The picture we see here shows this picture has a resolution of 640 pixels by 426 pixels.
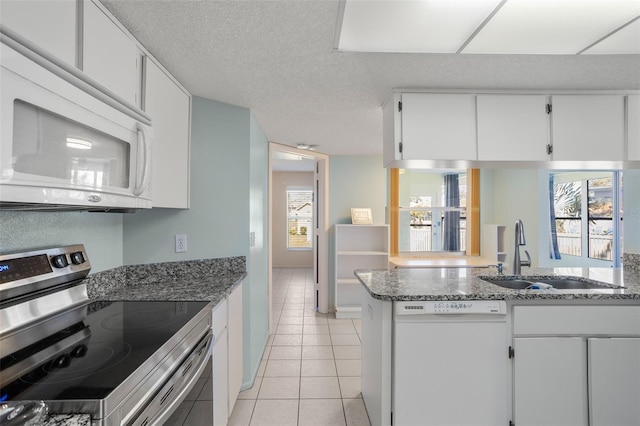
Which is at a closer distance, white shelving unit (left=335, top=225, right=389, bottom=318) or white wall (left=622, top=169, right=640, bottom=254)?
white wall (left=622, top=169, right=640, bottom=254)

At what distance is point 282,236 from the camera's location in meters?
8.09

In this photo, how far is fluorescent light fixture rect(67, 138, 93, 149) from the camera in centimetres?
98

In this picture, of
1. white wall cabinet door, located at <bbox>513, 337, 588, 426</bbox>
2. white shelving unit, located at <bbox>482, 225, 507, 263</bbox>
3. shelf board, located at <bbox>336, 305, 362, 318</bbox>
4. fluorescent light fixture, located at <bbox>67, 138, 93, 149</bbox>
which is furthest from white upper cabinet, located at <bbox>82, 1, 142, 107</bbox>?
white shelving unit, located at <bbox>482, 225, 507, 263</bbox>

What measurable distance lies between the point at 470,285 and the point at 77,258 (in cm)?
219

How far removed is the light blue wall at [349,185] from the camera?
448 cm

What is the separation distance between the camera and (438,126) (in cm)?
213

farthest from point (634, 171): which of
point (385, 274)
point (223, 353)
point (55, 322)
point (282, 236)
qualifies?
point (282, 236)

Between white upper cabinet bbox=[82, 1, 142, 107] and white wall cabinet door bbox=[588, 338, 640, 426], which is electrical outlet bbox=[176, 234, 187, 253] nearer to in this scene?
white upper cabinet bbox=[82, 1, 142, 107]

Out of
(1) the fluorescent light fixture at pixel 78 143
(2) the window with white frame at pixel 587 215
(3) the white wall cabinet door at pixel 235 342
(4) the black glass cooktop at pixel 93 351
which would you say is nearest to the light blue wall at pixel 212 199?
(3) the white wall cabinet door at pixel 235 342

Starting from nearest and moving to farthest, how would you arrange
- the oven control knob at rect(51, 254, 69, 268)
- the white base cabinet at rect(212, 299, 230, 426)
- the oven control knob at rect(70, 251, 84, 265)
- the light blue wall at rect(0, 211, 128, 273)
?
the light blue wall at rect(0, 211, 128, 273) < the oven control knob at rect(51, 254, 69, 268) < the oven control knob at rect(70, 251, 84, 265) < the white base cabinet at rect(212, 299, 230, 426)

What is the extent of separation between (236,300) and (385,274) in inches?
42.6

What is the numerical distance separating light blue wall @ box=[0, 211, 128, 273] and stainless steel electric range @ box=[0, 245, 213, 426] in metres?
0.08

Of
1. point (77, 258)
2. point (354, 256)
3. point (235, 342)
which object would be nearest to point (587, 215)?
point (354, 256)

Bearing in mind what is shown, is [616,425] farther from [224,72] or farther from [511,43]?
[224,72]
